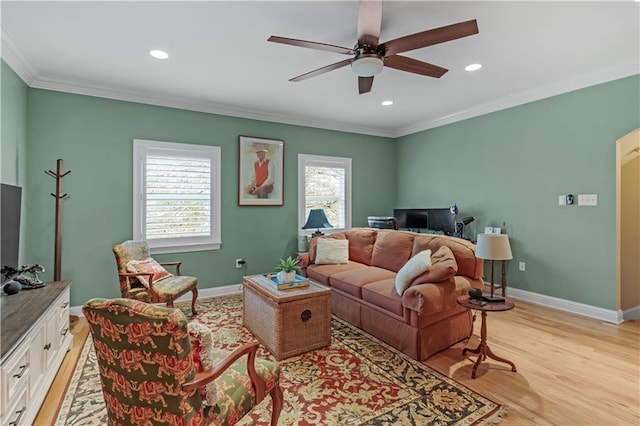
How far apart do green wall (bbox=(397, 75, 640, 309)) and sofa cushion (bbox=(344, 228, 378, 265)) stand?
5.84 ft

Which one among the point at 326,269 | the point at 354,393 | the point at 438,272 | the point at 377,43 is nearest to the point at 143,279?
the point at 326,269

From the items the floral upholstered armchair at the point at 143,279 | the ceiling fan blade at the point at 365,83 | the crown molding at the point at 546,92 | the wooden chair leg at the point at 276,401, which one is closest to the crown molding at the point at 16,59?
the floral upholstered armchair at the point at 143,279

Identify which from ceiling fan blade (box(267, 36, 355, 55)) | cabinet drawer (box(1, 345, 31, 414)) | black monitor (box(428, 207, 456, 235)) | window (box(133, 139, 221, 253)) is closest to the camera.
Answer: cabinet drawer (box(1, 345, 31, 414))

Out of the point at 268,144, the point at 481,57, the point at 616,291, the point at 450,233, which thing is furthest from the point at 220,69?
the point at 616,291

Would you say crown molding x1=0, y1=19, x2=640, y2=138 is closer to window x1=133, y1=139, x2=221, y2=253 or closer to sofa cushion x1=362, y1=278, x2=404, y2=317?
window x1=133, y1=139, x2=221, y2=253

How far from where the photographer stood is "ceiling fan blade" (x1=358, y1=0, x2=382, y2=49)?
198 centimetres

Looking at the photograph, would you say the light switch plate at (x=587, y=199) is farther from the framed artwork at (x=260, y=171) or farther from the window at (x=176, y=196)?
the window at (x=176, y=196)

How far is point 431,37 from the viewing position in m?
2.14

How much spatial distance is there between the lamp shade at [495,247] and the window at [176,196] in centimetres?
353

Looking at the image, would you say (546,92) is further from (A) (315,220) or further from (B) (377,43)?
(A) (315,220)

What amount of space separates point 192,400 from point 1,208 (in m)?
2.42

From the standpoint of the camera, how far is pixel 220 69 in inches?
134

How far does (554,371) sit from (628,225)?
2583mm

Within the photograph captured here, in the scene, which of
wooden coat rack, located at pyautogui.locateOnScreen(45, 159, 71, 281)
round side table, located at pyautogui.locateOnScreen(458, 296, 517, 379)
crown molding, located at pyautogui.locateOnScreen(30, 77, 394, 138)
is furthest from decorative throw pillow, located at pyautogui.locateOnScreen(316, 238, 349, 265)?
wooden coat rack, located at pyautogui.locateOnScreen(45, 159, 71, 281)
